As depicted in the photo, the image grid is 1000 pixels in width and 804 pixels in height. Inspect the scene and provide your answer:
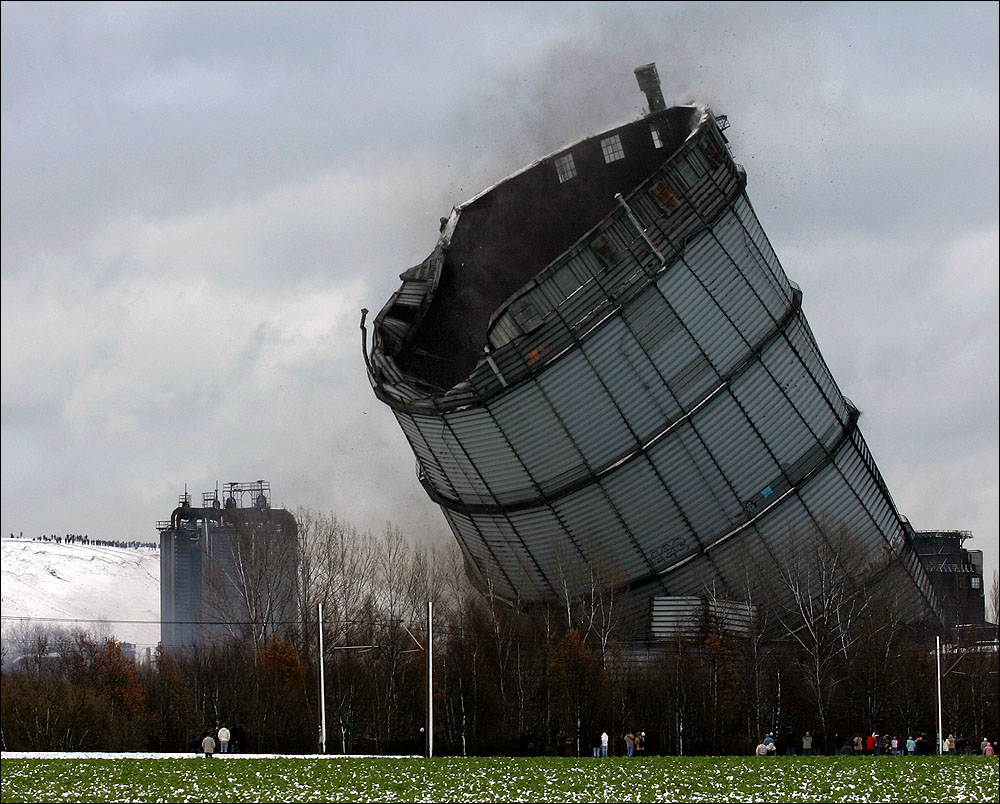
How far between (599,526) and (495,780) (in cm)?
1135

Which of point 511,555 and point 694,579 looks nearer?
point 694,579

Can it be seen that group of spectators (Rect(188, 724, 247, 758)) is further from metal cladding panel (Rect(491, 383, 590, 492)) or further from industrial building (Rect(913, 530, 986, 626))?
industrial building (Rect(913, 530, 986, 626))

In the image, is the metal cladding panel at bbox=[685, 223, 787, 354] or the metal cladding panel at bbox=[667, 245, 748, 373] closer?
the metal cladding panel at bbox=[667, 245, 748, 373]

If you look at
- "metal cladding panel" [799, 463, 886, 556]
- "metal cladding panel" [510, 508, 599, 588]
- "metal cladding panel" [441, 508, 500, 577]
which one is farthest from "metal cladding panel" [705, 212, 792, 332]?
"metal cladding panel" [441, 508, 500, 577]

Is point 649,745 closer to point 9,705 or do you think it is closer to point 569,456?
point 569,456

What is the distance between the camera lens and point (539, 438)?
2995 centimetres

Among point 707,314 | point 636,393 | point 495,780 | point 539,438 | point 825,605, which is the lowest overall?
point 495,780

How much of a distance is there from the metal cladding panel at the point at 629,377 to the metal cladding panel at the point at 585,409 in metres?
0.17

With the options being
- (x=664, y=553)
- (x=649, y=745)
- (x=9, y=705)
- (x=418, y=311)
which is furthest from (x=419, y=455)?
(x=9, y=705)

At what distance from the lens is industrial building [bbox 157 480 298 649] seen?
4559 cm

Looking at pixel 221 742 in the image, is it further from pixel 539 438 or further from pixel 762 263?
pixel 762 263

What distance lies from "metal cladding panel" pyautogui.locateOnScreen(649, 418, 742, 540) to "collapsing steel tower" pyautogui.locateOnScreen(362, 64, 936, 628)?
0.11 feet

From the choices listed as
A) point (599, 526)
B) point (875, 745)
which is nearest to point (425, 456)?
point (599, 526)

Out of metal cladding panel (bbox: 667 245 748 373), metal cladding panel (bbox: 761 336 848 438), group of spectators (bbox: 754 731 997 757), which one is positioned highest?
metal cladding panel (bbox: 667 245 748 373)
